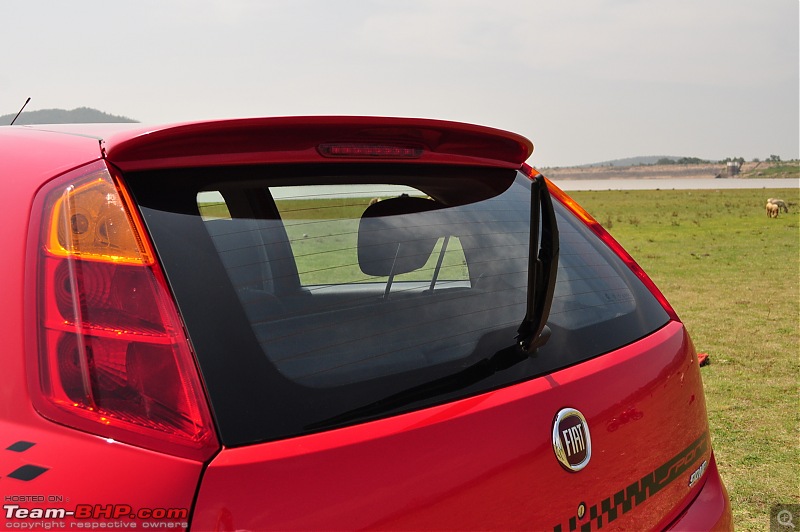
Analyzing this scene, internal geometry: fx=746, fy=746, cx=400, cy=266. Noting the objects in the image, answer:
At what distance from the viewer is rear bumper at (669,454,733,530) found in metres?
1.75

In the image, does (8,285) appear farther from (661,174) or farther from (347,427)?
(661,174)

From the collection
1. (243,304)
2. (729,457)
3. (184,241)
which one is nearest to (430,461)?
(243,304)

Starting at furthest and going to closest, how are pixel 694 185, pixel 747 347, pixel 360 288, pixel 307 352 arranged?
pixel 694 185, pixel 747 347, pixel 360 288, pixel 307 352

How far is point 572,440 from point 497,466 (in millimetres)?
201

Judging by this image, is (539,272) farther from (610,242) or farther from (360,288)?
(610,242)

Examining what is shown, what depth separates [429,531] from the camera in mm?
1266

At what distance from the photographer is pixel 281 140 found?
1489 mm

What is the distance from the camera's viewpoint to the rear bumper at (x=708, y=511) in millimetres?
1752

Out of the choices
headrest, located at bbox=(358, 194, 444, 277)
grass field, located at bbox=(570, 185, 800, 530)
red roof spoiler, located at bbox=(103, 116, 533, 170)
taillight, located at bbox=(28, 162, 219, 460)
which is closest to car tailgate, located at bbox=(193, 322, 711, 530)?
taillight, located at bbox=(28, 162, 219, 460)

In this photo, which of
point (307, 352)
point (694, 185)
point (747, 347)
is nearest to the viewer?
point (307, 352)

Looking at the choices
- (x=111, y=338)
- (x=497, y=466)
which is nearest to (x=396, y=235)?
(x=497, y=466)

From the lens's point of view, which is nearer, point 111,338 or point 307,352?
point 111,338

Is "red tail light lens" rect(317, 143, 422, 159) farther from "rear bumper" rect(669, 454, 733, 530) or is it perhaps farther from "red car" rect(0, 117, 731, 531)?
"rear bumper" rect(669, 454, 733, 530)

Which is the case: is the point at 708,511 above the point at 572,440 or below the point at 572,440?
below
